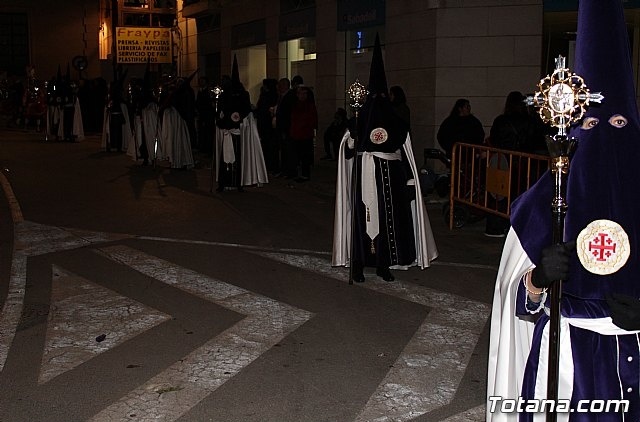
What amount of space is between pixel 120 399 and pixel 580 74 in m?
3.46

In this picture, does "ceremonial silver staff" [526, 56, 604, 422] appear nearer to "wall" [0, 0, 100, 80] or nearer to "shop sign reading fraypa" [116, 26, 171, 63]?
"shop sign reading fraypa" [116, 26, 171, 63]

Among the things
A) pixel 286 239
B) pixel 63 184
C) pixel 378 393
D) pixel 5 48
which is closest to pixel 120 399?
pixel 378 393

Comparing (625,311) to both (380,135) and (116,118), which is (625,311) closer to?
(380,135)

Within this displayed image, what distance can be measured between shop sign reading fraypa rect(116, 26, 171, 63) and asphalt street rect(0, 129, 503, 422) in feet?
81.8

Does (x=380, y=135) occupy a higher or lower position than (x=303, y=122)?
higher

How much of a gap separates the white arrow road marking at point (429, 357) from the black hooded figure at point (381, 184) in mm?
286

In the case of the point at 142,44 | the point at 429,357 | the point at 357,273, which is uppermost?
the point at 142,44

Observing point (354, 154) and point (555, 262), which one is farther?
point (354, 154)

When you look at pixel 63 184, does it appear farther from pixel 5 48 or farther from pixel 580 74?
pixel 5 48

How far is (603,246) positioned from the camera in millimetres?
3256

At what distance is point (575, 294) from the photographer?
340 cm

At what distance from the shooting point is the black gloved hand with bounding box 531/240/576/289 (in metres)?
3.17

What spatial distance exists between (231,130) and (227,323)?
933 cm

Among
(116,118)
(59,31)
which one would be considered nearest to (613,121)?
(116,118)
